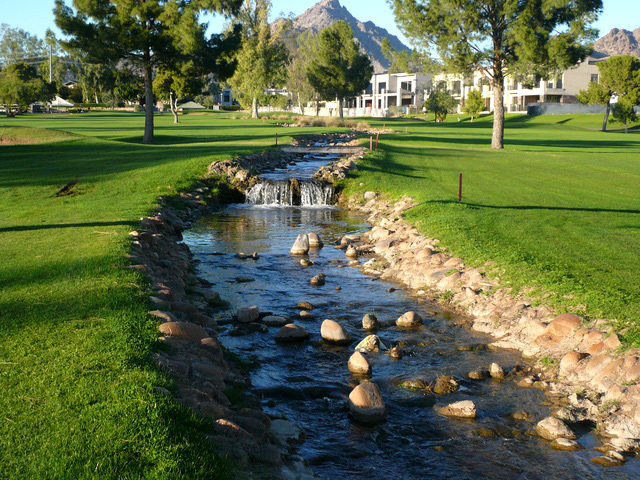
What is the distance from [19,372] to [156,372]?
1.28 meters

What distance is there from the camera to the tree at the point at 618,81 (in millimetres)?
71000

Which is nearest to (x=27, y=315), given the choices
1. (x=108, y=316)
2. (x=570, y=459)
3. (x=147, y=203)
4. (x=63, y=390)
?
(x=108, y=316)

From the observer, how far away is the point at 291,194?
83.1 ft

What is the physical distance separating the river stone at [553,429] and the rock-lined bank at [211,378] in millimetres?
2684

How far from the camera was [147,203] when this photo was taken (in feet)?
60.6

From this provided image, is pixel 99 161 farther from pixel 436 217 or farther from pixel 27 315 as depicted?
pixel 27 315

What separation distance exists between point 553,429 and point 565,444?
0.24 metres

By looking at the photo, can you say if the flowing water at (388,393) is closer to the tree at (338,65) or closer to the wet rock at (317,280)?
the wet rock at (317,280)

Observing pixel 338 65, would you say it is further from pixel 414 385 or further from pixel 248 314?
pixel 414 385

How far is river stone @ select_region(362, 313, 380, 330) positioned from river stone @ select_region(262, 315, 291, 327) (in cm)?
127

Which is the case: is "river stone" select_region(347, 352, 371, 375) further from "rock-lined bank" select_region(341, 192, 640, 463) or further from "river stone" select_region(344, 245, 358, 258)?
"river stone" select_region(344, 245, 358, 258)

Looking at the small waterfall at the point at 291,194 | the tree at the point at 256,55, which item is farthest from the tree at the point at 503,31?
the tree at the point at 256,55

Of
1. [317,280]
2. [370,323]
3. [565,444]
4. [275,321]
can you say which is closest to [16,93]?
[317,280]

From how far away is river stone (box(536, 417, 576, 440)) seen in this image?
706cm
